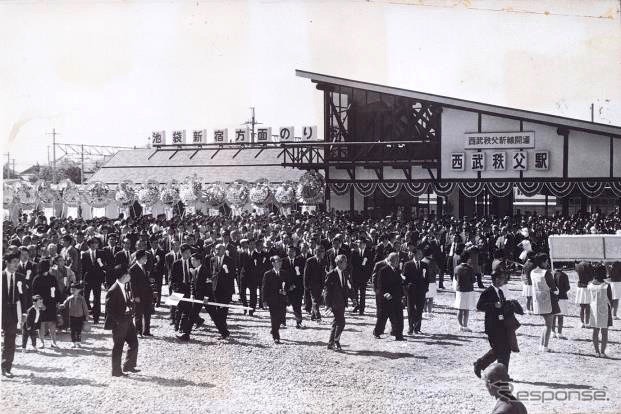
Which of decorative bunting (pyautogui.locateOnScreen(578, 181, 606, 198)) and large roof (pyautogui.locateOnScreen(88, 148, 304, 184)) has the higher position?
large roof (pyautogui.locateOnScreen(88, 148, 304, 184))

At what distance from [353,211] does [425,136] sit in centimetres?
492

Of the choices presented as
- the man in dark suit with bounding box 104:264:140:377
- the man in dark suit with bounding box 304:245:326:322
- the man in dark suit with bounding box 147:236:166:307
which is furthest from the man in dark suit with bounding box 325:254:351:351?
the man in dark suit with bounding box 147:236:166:307

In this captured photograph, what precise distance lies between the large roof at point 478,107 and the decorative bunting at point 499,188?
9.35ft

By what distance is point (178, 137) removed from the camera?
1548 inches

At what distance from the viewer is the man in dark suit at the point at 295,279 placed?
1209cm

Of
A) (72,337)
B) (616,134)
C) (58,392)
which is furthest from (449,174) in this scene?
(58,392)

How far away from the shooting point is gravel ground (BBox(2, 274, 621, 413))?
796cm

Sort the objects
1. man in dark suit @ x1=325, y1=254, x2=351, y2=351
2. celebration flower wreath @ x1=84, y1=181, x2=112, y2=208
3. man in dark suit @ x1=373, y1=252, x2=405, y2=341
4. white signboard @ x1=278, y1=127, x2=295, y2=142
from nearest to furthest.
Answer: man in dark suit @ x1=325, y1=254, x2=351, y2=351, man in dark suit @ x1=373, y1=252, x2=405, y2=341, celebration flower wreath @ x1=84, y1=181, x2=112, y2=208, white signboard @ x1=278, y1=127, x2=295, y2=142

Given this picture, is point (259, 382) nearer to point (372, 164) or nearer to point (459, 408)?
point (459, 408)

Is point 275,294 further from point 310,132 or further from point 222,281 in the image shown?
point 310,132

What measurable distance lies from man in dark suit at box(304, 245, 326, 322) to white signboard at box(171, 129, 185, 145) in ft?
91.8
